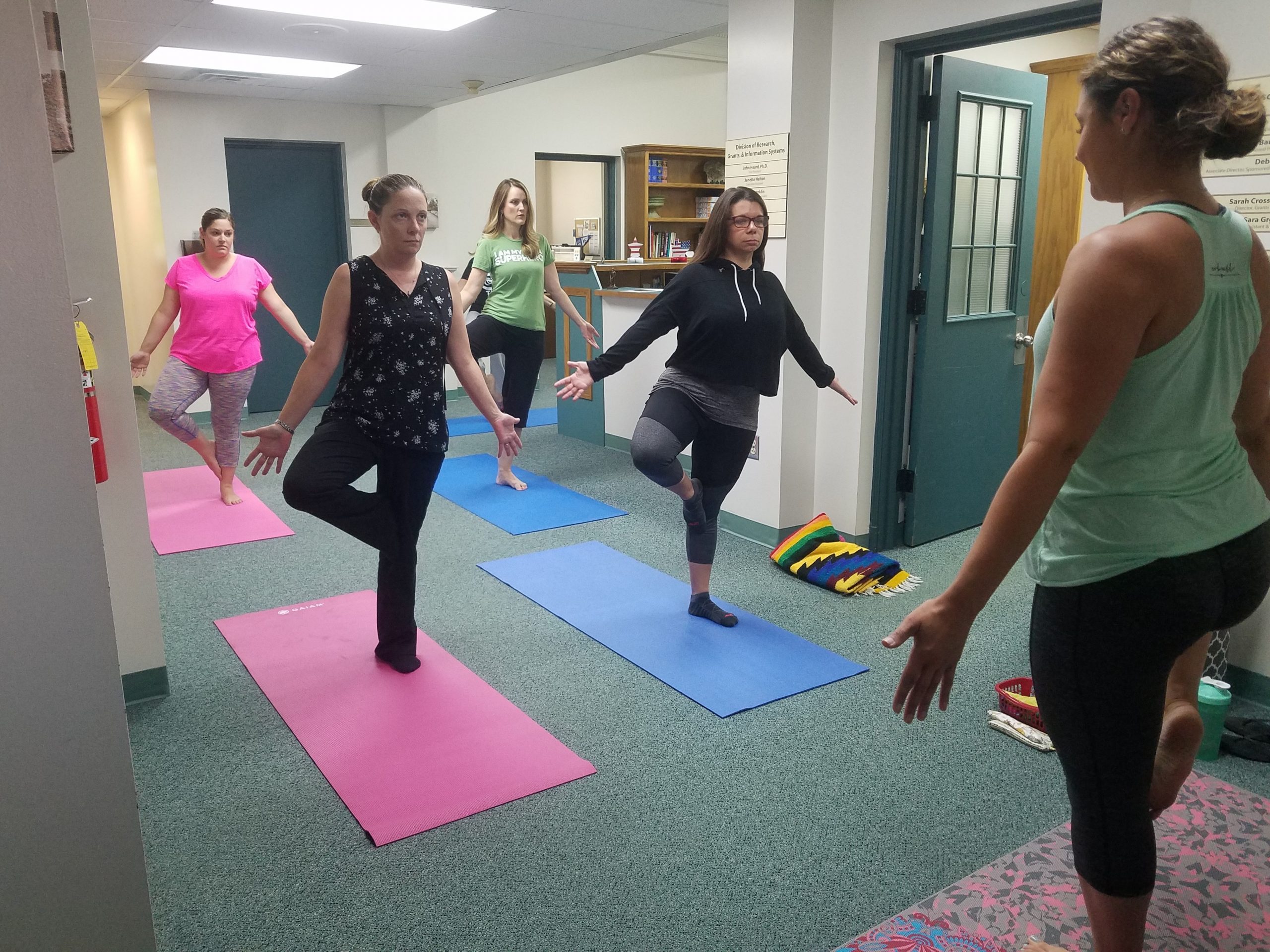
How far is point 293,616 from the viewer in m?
3.40

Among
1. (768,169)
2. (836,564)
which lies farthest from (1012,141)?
(836,564)

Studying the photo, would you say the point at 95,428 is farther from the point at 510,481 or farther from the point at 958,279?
the point at 958,279

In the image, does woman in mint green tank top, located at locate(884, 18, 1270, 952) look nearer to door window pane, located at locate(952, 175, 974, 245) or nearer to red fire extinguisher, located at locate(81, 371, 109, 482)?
red fire extinguisher, located at locate(81, 371, 109, 482)

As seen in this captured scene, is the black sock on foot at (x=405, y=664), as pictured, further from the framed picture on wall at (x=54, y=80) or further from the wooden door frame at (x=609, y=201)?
the wooden door frame at (x=609, y=201)

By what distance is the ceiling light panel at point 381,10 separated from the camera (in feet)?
13.9

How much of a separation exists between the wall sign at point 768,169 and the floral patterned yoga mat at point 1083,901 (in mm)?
2479

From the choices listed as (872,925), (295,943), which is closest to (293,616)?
(295,943)

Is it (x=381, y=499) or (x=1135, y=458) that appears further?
(x=381, y=499)

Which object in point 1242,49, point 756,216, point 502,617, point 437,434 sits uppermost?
point 1242,49

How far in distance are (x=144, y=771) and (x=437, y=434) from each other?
113 centimetres

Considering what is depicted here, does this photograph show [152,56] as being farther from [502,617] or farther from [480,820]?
[480,820]

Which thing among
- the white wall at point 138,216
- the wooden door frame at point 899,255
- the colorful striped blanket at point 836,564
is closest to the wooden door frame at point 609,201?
the white wall at point 138,216

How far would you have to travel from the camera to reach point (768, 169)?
12.7 feet

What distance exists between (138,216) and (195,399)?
4.27m
